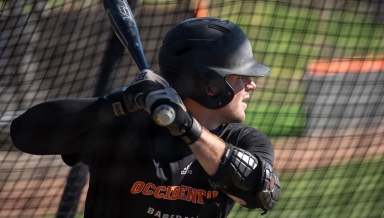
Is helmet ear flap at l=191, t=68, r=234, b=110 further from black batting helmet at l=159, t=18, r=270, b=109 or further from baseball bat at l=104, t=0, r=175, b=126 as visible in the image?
baseball bat at l=104, t=0, r=175, b=126

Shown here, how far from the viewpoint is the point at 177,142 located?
7.64 feet

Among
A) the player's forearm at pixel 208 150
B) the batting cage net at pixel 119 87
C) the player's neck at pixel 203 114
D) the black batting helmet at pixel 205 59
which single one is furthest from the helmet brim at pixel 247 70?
the batting cage net at pixel 119 87

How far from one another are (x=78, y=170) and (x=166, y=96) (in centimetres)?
182

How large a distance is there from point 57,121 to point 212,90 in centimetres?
58

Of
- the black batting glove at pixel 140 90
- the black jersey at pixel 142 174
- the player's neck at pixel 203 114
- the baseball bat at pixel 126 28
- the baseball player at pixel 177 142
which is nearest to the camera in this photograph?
the black batting glove at pixel 140 90

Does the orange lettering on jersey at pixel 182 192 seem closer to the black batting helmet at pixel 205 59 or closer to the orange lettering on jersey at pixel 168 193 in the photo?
the orange lettering on jersey at pixel 168 193

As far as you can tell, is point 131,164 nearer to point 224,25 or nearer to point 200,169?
point 200,169

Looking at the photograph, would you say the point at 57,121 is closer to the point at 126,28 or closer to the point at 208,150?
the point at 208,150

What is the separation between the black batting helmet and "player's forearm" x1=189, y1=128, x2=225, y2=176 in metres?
0.20

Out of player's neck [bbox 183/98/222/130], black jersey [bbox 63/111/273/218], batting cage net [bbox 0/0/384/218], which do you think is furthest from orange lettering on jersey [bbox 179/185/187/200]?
batting cage net [bbox 0/0/384/218]

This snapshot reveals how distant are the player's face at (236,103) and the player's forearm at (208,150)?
7.5 inches

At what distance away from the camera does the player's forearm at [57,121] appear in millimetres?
2055

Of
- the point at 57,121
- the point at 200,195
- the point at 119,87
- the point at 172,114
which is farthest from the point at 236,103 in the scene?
the point at 119,87

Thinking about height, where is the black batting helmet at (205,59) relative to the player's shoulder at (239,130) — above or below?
above
